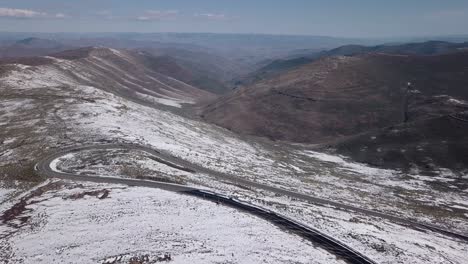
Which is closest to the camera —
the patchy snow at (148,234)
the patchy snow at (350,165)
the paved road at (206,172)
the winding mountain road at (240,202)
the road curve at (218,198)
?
the patchy snow at (148,234)

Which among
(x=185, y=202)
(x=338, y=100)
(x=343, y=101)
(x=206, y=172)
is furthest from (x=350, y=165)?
(x=338, y=100)

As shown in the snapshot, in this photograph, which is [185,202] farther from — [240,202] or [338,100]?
[338,100]

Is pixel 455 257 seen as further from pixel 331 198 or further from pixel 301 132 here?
pixel 301 132

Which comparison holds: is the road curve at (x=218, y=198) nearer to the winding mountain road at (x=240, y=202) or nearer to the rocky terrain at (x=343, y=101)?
the winding mountain road at (x=240, y=202)

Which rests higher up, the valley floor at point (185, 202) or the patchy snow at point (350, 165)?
the valley floor at point (185, 202)

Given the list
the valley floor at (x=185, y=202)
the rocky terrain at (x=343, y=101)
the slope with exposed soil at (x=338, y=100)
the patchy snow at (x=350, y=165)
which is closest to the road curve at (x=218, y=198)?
the valley floor at (x=185, y=202)

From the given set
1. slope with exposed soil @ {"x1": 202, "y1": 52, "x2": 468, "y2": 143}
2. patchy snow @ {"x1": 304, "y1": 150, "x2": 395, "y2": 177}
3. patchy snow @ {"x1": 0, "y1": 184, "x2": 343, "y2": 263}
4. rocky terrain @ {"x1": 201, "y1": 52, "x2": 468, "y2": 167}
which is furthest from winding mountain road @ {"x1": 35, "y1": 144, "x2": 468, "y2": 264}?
slope with exposed soil @ {"x1": 202, "y1": 52, "x2": 468, "y2": 143}

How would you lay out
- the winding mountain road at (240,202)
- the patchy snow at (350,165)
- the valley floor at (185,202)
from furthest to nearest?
the patchy snow at (350,165) → the winding mountain road at (240,202) → the valley floor at (185,202)
